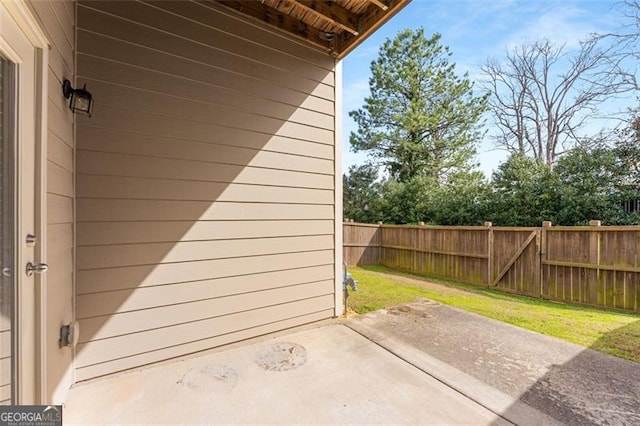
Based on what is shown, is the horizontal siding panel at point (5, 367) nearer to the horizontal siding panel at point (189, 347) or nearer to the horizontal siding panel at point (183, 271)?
the horizontal siding panel at point (183, 271)

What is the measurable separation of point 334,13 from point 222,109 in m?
1.47

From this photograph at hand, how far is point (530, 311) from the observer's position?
4152 millimetres

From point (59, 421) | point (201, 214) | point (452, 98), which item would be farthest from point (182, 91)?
point (452, 98)

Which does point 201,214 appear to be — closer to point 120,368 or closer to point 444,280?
point 120,368

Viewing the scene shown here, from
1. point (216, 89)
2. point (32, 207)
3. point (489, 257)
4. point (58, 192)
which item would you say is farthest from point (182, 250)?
point (489, 257)

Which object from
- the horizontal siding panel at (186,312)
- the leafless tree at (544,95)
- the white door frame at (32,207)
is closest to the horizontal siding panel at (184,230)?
the horizontal siding panel at (186,312)

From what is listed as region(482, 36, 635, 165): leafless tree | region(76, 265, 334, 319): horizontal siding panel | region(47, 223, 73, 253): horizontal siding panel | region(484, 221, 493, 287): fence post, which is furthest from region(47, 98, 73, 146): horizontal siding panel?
region(482, 36, 635, 165): leafless tree

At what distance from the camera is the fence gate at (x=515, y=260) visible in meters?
5.47

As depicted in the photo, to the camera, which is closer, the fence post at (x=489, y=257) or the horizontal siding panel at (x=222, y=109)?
the horizontal siding panel at (x=222, y=109)

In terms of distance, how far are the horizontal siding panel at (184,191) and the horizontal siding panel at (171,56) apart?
0.93 metres

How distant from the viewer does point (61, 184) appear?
1.81 m

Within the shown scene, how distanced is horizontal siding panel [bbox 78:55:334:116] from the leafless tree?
33.4 feet

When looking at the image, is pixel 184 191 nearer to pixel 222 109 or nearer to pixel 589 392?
pixel 222 109

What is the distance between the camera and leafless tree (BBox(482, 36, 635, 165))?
33.5ft
